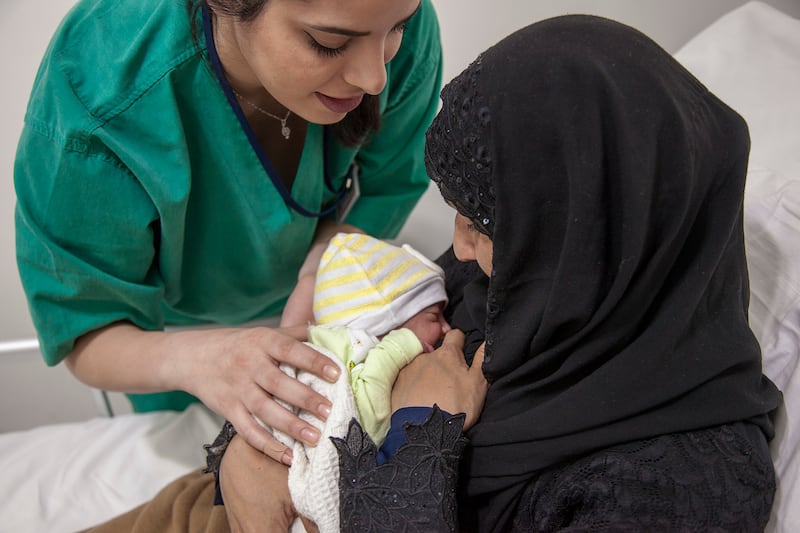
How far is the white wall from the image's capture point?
165cm

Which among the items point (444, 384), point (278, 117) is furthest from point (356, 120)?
point (444, 384)

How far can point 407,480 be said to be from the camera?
0.83m

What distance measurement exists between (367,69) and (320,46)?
7cm

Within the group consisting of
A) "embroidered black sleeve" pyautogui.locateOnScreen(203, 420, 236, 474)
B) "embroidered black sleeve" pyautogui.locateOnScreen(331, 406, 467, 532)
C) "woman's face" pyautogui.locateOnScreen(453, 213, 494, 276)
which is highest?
"woman's face" pyautogui.locateOnScreen(453, 213, 494, 276)

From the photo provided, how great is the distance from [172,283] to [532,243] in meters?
0.74

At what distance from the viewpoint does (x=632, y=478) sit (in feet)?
2.58

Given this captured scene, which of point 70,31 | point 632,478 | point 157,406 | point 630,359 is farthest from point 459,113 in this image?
point 157,406

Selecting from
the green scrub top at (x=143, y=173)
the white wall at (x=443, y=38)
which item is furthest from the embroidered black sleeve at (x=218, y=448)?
the white wall at (x=443, y=38)

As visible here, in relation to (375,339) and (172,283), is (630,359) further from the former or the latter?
(172,283)

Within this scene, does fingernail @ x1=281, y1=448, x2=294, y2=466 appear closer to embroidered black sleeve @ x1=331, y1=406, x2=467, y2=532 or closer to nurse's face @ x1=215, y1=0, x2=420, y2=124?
embroidered black sleeve @ x1=331, y1=406, x2=467, y2=532

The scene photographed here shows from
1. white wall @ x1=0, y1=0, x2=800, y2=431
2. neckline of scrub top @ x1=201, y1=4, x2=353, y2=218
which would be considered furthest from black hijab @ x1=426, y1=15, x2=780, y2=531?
white wall @ x1=0, y1=0, x2=800, y2=431

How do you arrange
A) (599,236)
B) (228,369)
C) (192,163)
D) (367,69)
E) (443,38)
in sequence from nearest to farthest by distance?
(599,236) < (367,69) < (228,369) < (192,163) < (443,38)

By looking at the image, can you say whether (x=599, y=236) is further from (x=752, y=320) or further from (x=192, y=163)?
(x=192, y=163)

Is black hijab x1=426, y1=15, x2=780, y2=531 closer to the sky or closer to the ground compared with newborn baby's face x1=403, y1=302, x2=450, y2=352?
closer to the sky
